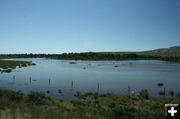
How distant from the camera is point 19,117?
7.30 m

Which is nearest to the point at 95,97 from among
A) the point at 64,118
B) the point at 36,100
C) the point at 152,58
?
the point at 36,100

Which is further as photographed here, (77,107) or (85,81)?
(85,81)

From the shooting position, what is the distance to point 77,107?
14.8m

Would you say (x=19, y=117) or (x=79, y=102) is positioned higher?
(x=19, y=117)

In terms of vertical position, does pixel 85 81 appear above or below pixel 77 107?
below

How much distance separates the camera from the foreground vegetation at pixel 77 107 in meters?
8.38

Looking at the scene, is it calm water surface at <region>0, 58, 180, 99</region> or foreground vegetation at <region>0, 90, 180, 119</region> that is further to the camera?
calm water surface at <region>0, 58, 180, 99</region>

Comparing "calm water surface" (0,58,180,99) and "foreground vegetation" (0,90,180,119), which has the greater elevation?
"foreground vegetation" (0,90,180,119)

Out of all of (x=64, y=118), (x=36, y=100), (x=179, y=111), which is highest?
(x=179, y=111)

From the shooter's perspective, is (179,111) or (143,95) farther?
(143,95)

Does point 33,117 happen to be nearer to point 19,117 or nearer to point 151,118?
point 19,117

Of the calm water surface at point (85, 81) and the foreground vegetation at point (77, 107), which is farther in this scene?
the calm water surface at point (85, 81)

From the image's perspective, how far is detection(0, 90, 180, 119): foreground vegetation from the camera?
838 centimetres

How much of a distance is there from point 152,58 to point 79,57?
3964 inches
